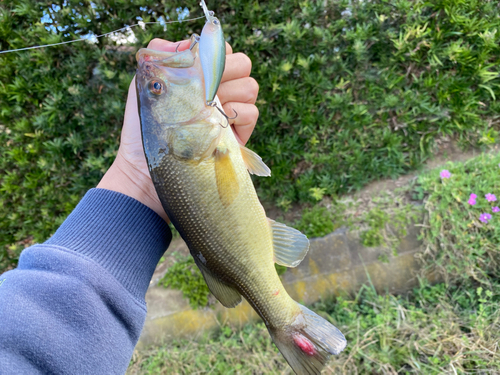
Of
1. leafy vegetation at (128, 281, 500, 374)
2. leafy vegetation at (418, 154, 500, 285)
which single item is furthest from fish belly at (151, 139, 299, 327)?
leafy vegetation at (418, 154, 500, 285)

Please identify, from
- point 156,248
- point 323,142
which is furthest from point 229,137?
point 323,142

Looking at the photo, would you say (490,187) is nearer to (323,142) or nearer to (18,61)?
(323,142)

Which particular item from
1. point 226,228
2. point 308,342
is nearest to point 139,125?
point 226,228

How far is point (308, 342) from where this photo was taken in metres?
1.71

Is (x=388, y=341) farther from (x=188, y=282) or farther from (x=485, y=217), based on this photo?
(x=188, y=282)

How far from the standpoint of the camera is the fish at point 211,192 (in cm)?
155

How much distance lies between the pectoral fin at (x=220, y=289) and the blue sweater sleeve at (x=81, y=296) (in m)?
0.38

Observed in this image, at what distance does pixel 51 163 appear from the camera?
2.98 metres

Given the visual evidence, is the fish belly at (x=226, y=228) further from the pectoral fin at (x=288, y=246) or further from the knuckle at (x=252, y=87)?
the knuckle at (x=252, y=87)

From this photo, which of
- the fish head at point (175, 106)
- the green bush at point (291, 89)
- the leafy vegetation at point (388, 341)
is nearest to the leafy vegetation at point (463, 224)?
the leafy vegetation at point (388, 341)

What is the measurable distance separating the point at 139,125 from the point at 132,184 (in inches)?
17.2

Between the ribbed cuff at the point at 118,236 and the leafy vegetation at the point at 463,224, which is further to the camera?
the leafy vegetation at the point at 463,224

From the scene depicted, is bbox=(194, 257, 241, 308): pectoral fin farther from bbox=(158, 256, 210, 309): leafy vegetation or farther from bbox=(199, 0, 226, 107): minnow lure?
bbox=(158, 256, 210, 309): leafy vegetation

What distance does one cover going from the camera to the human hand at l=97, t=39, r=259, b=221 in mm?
1929
